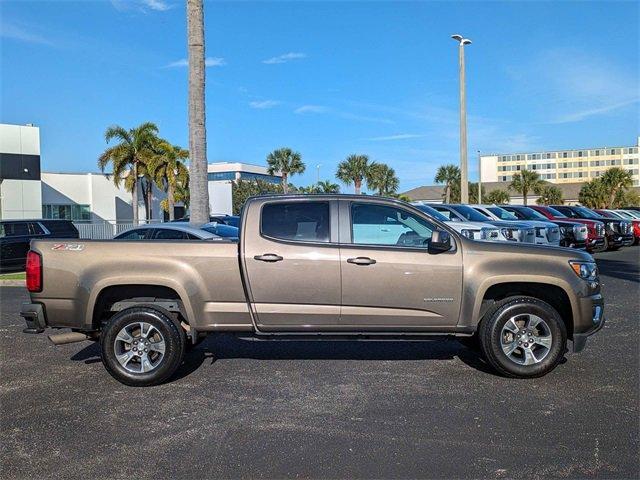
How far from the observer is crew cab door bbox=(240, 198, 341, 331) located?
5.75 metres

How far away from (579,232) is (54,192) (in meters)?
33.1

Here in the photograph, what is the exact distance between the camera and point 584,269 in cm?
593

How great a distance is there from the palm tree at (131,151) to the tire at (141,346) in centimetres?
3323

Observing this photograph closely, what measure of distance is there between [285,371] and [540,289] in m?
2.84

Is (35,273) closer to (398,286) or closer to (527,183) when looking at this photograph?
(398,286)

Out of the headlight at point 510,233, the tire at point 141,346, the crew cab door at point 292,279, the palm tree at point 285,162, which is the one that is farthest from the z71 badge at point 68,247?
the palm tree at point 285,162

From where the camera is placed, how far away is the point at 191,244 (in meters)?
5.83

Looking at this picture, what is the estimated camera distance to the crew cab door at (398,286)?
5.75m

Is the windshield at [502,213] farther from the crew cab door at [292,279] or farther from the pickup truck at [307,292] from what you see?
the crew cab door at [292,279]

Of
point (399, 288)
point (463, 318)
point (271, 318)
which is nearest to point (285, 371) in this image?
point (271, 318)

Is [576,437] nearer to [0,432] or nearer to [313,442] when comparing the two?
[313,442]

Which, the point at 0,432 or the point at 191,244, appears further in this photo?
the point at 191,244

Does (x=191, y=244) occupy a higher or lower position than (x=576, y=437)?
higher

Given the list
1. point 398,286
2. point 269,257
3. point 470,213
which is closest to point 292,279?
point 269,257
